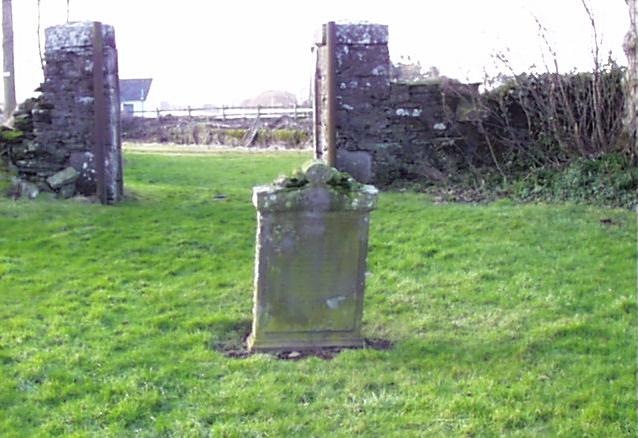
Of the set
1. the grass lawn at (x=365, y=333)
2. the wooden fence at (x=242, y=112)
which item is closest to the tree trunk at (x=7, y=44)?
the wooden fence at (x=242, y=112)

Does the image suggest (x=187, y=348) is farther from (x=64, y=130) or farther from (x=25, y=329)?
(x=64, y=130)

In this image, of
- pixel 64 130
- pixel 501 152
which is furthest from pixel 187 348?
pixel 501 152

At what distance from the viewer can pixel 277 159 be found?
20.0 m

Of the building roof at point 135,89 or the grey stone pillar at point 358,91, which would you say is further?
the building roof at point 135,89

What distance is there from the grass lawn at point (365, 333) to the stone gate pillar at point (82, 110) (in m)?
1.96

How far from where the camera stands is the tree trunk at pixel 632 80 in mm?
10945

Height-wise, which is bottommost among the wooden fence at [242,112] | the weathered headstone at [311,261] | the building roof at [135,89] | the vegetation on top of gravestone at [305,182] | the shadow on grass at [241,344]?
the shadow on grass at [241,344]

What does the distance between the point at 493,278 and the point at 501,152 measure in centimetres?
596

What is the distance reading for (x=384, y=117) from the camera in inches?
488

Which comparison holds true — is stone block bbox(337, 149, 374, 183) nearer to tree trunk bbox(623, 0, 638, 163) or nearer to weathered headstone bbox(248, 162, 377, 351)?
tree trunk bbox(623, 0, 638, 163)

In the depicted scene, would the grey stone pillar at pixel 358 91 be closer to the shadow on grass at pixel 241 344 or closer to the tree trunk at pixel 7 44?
the shadow on grass at pixel 241 344

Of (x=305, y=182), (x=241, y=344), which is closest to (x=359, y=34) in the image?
(x=305, y=182)

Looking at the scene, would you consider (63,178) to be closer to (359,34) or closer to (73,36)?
(73,36)

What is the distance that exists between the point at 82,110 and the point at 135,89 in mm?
54492
